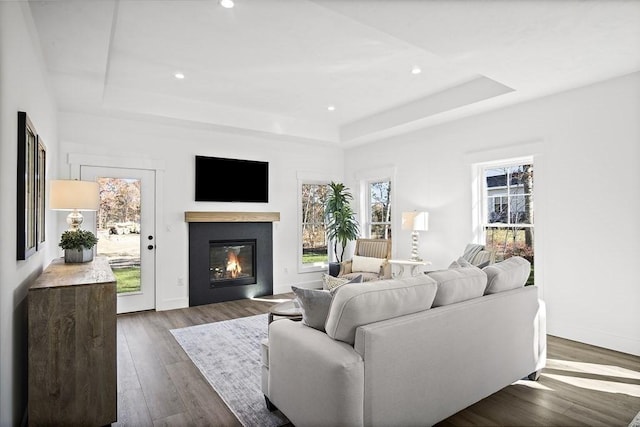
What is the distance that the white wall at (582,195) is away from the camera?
3438 millimetres

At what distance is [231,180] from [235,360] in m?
3.10

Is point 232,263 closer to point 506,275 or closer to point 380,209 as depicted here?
point 380,209

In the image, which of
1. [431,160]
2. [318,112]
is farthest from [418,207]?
[318,112]

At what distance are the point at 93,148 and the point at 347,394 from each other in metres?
4.57

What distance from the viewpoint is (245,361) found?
3213mm

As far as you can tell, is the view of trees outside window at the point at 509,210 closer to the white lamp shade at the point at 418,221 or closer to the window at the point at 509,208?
the window at the point at 509,208

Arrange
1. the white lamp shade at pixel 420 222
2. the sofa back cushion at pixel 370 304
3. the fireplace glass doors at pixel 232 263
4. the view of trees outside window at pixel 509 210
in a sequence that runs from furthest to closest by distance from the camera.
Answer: the fireplace glass doors at pixel 232 263, the white lamp shade at pixel 420 222, the view of trees outside window at pixel 509 210, the sofa back cushion at pixel 370 304

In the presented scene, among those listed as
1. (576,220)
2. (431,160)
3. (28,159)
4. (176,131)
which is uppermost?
(176,131)

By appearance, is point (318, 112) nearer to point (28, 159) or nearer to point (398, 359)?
point (28, 159)

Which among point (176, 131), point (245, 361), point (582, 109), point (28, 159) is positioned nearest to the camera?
point (28, 159)

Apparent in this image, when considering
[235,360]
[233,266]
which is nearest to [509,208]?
[235,360]

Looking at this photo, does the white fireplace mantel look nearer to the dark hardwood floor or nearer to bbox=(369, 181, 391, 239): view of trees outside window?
bbox=(369, 181, 391, 239): view of trees outside window

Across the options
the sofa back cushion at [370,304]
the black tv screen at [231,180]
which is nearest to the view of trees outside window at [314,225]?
the black tv screen at [231,180]

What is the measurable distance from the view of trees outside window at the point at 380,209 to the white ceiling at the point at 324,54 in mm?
1268
